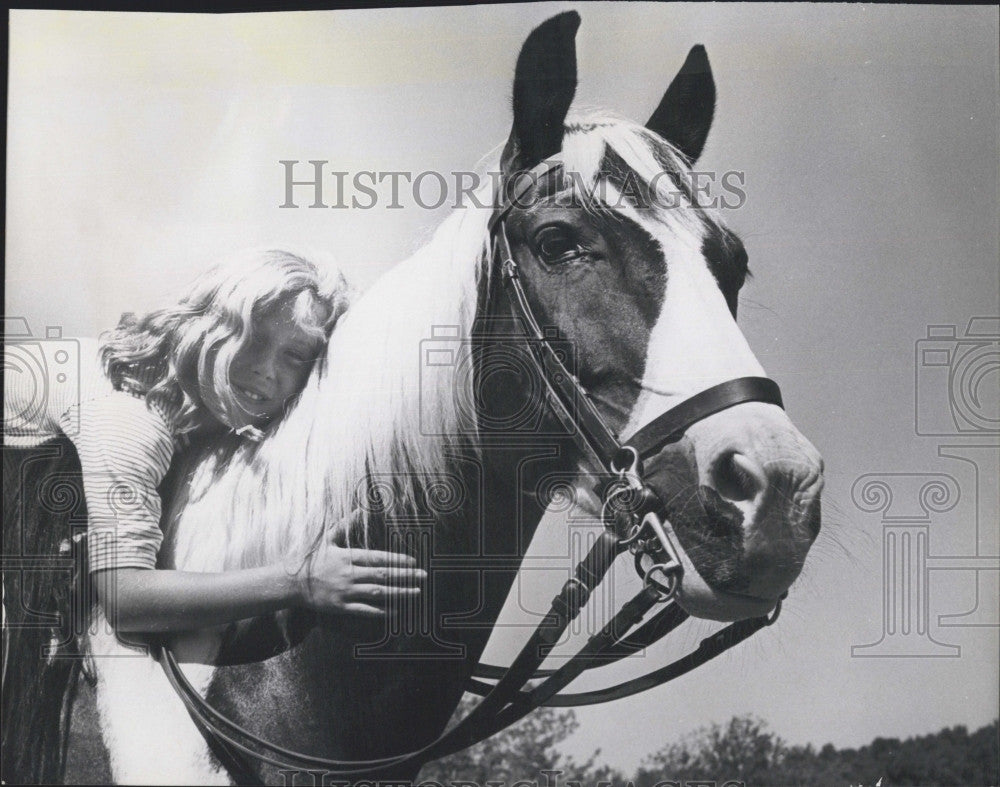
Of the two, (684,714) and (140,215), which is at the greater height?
(140,215)

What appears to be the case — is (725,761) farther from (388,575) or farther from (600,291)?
(600,291)

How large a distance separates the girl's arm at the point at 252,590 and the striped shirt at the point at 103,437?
0.27 feet

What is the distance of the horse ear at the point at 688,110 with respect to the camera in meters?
3.00

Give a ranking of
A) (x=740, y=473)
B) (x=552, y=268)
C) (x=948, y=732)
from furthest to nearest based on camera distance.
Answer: (x=948, y=732) → (x=552, y=268) → (x=740, y=473)

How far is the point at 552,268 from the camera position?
110 inches

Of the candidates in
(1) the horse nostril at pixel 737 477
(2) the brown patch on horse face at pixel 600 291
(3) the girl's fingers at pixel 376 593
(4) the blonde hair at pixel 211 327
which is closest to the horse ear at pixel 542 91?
(2) the brown patch on horse face at pixel 600 291

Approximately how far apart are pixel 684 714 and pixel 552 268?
4.63ft

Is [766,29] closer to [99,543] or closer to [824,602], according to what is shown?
[824,602]

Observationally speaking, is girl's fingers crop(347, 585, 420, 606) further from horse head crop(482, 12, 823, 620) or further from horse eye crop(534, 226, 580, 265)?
horse eye crop(534, 226, 580, 265)

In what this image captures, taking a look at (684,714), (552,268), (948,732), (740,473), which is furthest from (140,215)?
(948,732)

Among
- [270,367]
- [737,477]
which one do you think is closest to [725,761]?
Answer: [737,477]

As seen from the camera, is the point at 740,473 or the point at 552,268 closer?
the point at 740,473

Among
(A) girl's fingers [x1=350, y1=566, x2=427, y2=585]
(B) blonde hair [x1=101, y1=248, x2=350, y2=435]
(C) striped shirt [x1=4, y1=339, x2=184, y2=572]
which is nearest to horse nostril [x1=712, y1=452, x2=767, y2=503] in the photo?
(A) girl's fingers [x1=350, y1=566, x2=427, y2=585]

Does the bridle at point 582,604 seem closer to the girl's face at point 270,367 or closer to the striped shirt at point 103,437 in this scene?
the striped shirt at point 103,437
